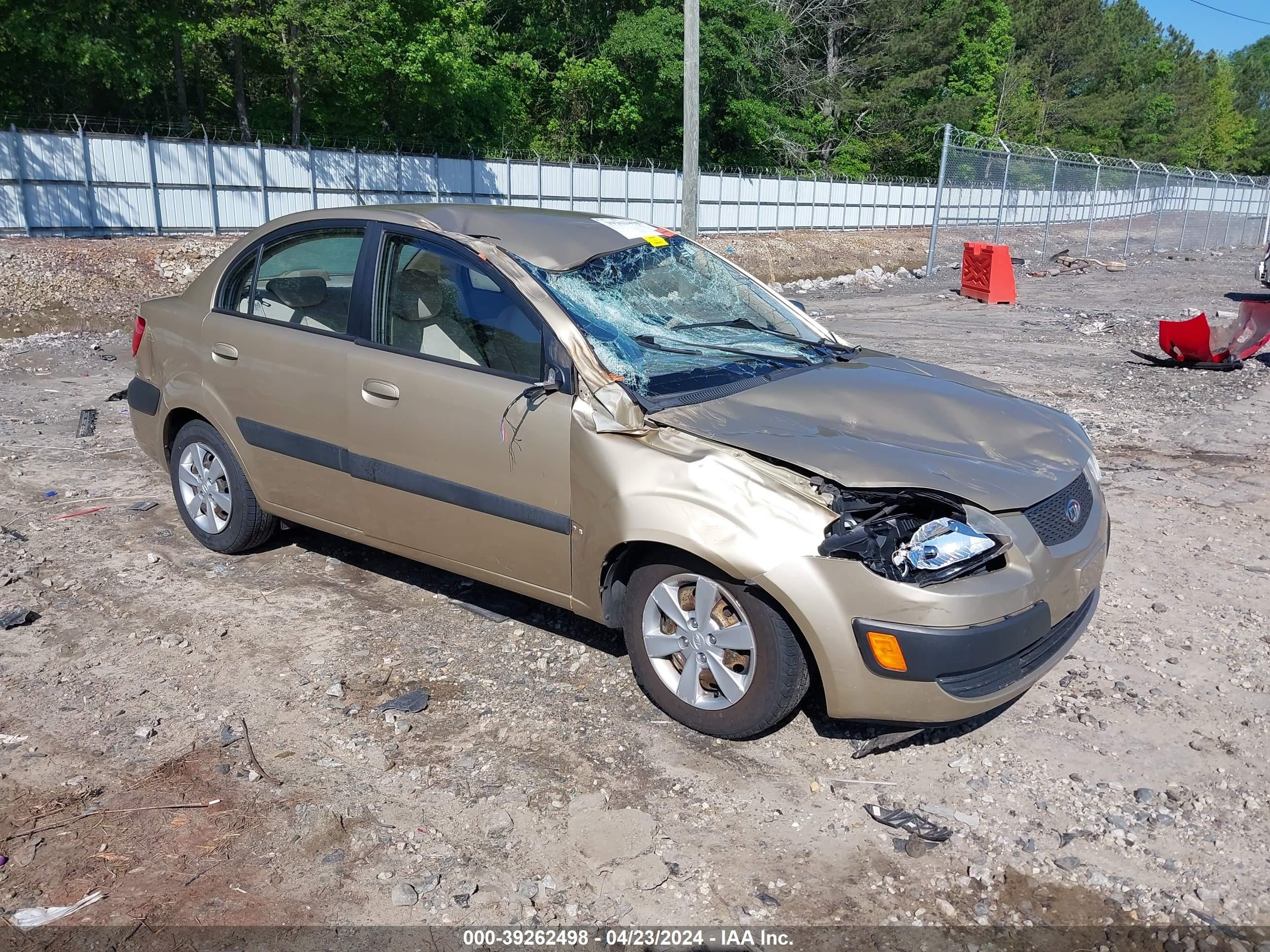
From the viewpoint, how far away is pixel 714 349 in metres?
4.32

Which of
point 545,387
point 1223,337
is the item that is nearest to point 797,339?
point 545,387

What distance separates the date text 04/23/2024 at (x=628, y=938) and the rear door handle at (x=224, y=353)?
3.12 meters

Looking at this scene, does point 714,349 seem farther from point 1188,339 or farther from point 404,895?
point 1188,339

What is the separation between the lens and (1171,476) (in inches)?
275

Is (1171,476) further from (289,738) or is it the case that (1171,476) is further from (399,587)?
(289,738)

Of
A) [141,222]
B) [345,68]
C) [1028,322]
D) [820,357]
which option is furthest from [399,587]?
[345,68]

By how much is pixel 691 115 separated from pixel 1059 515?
13.7 metres

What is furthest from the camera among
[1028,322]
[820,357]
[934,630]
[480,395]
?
[1028,322]

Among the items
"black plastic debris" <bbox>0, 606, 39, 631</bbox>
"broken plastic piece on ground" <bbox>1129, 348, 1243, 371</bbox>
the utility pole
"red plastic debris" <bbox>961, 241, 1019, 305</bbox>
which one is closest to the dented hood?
"black plastic debris" <bbox>0, 606, 39, 631</bbox>

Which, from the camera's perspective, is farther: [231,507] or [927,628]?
[231,507]

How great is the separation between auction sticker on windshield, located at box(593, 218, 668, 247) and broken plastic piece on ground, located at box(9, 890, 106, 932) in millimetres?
3291

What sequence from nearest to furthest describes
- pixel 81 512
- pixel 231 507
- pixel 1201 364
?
1. pixel 231 507
2. pixel 81 512
3. pixel 1201 364

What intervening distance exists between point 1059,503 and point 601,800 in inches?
74.6

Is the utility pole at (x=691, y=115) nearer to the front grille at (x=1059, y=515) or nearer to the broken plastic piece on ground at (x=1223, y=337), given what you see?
the broken plastic piece on ground at (x=1223, y=337)
